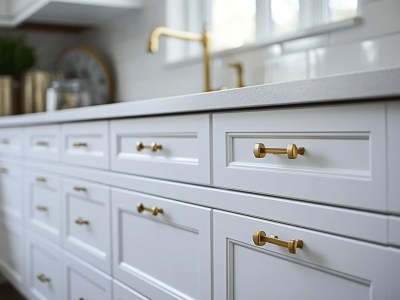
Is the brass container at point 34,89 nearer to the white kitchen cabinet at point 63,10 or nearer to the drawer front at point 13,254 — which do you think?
the white kitchen cabinet at point 63,10

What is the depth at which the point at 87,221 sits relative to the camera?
1.65 meters

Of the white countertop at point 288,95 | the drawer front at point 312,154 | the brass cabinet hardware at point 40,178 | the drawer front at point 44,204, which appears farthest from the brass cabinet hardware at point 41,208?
the drawer front at point 312,154

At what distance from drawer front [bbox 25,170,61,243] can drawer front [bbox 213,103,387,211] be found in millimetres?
1007

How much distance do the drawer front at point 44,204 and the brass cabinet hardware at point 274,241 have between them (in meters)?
1.11

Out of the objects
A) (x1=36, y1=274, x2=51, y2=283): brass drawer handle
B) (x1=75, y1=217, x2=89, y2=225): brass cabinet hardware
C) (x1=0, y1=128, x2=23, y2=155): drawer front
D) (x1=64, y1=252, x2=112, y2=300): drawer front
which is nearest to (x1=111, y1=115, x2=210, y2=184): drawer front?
(x1=75, y1=217, x2=89, y2=225): brass cabinet hardware

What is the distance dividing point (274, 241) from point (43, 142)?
1325 mm

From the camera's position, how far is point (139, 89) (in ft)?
8.42

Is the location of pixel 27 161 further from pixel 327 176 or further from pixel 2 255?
pixel 327 176

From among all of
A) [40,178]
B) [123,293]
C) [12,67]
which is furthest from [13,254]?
[12,67]

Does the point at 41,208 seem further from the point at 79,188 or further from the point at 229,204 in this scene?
the point at 229,204

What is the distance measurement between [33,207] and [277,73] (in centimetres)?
116

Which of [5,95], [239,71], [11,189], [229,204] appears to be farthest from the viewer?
[5,95]

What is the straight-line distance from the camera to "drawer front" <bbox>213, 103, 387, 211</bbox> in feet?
2.50

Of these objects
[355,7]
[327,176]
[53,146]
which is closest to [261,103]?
[327,176]
